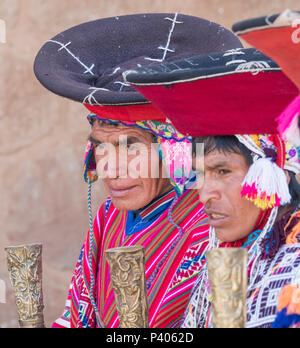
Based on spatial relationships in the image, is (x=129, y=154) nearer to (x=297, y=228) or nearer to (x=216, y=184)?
(x=216, y=184)

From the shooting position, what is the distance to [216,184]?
2443 mm

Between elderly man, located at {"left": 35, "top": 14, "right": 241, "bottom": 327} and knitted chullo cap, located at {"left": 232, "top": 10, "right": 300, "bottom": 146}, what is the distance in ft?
3.31

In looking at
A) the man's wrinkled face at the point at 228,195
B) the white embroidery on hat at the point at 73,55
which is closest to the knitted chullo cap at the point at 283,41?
the man's wrinkled face at the point at 228,195

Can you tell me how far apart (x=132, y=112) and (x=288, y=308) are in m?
1.11

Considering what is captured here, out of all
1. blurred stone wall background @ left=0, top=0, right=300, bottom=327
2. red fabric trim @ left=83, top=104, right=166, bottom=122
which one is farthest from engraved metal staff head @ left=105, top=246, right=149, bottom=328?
blurred stone wall background @ left=0, top=0, right=300, bottom=327

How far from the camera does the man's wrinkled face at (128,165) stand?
3.10 meters

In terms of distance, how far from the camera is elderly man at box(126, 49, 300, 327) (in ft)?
7.18

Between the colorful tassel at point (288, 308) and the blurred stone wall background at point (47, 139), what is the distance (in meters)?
2.28

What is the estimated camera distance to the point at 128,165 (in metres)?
3.11

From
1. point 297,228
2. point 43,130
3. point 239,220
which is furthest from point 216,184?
point 43,130

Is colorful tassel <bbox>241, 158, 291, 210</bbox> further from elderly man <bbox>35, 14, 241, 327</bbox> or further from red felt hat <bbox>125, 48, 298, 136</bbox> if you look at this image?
elderly man <bbox>35, 14, 241, 327</bbox>

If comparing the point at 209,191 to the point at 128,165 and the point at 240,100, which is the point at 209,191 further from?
the point at 128,165

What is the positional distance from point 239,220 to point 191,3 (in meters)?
2.09

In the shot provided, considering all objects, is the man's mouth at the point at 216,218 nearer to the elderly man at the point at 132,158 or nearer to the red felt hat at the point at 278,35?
the elderly man at the point at 132,158
